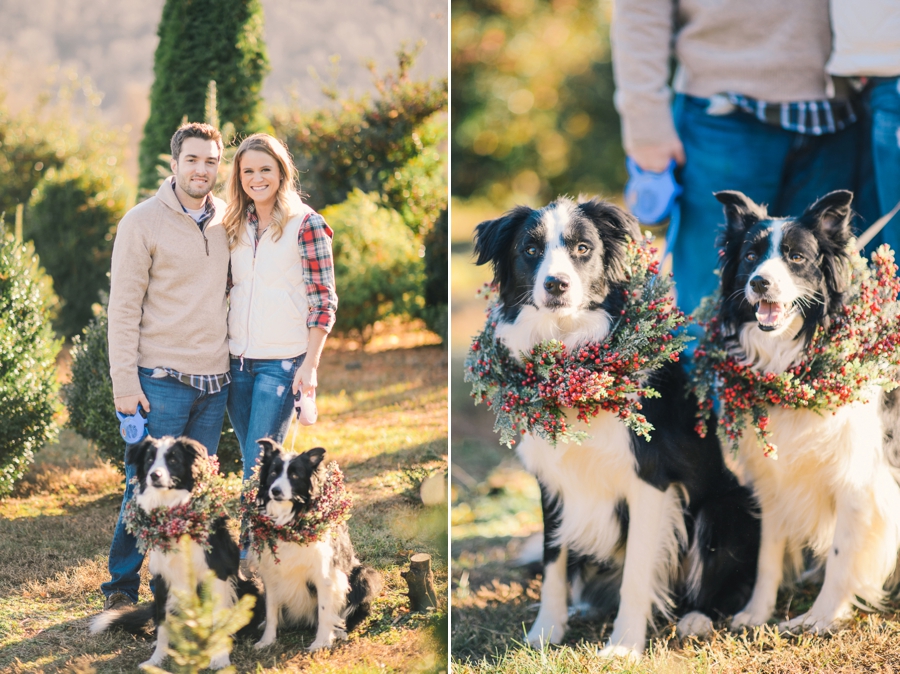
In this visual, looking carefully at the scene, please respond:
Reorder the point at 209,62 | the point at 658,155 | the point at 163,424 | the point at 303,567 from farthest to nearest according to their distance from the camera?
the point at 658,155 < the point at 209,62 < the point at 303,567 < the point at 163,424

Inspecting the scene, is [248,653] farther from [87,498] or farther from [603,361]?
[603,361]

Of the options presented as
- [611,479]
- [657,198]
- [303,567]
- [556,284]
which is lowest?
[303,567]

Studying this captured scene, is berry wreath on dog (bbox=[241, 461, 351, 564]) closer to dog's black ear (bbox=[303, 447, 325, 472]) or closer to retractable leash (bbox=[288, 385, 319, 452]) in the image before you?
dog's black ear (bbox=[303, 447, 325, 472])

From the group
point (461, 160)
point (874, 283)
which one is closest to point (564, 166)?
point (461, 160)

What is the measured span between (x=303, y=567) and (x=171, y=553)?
1.48 feet

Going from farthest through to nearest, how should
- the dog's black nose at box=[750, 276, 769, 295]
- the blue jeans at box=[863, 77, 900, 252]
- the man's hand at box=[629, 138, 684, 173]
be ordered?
the man's hand at box=[629, 138, 684, 173]
the blue jeans at box=[863, 77, 900, 252]
the dog's black nose at box=[750, 276, 769, 295]

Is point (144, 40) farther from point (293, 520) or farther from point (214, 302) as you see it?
point (293, 520)

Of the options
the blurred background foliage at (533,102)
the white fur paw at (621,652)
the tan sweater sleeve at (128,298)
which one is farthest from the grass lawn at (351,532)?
the blurred background foliage at (533,102)

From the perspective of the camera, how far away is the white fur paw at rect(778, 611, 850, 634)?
301cm

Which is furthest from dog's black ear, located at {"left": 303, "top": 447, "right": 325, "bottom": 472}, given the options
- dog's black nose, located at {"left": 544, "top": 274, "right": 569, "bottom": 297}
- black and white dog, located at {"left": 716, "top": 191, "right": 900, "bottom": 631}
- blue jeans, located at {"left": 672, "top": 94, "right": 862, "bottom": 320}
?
blue jeans, located at {"left": 672, "top": 94, "right": 862, "bottom": 320}

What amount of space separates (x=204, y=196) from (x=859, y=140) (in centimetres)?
316

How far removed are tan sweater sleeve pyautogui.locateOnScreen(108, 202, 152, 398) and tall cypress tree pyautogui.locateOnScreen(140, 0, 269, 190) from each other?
0.87 meters

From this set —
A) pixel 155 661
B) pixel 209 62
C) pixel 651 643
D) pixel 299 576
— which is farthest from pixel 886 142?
pixel 155 661

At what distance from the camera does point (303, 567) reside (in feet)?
8.48
